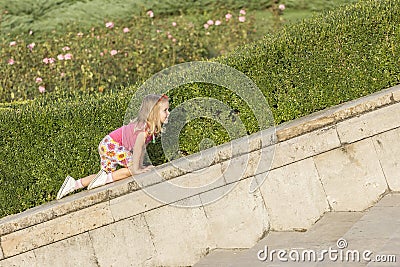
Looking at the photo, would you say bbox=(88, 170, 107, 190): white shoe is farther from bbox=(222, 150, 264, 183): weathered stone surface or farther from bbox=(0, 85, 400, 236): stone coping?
bbox=(222, 150, 264, 183): weathered stone surface

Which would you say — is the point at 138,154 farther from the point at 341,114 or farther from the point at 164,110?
the point at 341,114

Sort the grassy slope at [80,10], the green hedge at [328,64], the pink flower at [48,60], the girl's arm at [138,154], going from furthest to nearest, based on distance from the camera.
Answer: the grassy slope at [80,10]
the pink flower at [48,60]
the green hedge at [328,64]
the girl's arm at [138,154]

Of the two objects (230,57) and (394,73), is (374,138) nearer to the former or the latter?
(394,73)

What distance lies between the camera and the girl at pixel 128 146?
6.90 meters

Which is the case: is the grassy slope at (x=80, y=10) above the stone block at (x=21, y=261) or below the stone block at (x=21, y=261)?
above

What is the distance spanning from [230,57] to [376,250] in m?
2.80

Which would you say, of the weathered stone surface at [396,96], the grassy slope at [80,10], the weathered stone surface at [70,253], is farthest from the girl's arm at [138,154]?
the grassy slope at [80,10]

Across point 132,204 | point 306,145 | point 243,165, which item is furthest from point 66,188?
point 306,145

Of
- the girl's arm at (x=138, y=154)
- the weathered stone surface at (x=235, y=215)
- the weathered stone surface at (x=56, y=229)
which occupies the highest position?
the girl's arm at (x=138, y=154)

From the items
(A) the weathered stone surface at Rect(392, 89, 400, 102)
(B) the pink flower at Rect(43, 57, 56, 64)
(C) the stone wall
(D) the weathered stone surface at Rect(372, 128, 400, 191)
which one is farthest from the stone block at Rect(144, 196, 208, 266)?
(B) the pink flower at Rect(43, 57, 56, 64)

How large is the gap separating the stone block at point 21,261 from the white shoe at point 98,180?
2.43ft

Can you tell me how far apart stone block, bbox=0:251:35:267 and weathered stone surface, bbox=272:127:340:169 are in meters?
1.99

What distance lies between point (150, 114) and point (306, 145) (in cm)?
132

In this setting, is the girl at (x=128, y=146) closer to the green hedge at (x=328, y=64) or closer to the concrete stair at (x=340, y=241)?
the green hedge at (x=328, y=64)
